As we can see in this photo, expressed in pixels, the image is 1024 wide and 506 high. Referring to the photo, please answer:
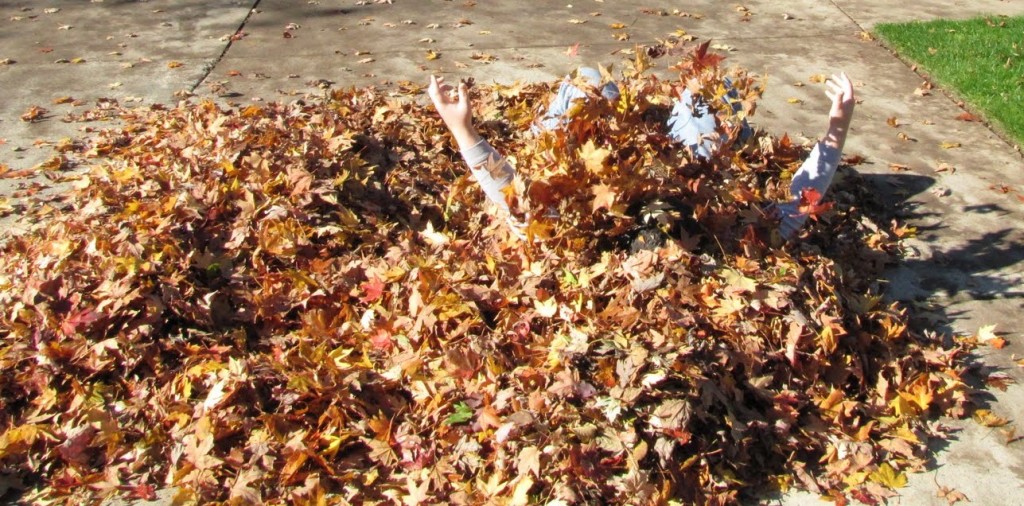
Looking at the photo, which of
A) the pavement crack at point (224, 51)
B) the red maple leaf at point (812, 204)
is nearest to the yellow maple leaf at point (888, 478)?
the red maple leaf at point (812, 204)

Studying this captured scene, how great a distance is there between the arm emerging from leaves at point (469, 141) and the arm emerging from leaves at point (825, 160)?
115 cm

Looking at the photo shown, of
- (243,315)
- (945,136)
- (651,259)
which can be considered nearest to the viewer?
(651,259)

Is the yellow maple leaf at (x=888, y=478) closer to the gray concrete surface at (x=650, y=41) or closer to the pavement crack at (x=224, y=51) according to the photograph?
the gray concrete surface at (x=650, y=41)

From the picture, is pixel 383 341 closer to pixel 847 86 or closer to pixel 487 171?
pixel 487 171

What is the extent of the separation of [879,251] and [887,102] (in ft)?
7.67

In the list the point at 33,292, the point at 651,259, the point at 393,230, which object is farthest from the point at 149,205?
the point at 651,259

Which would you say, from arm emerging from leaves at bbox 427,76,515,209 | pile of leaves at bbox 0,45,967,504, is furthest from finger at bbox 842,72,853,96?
arm emerging from leaves at bbox 427,76,515,209

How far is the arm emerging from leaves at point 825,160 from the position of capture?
3541 mm

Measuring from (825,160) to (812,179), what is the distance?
0.09 meters

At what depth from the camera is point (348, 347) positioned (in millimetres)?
3287

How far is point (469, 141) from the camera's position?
3537 mm

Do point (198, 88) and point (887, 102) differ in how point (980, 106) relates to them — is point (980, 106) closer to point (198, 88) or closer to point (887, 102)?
point (887, 102)

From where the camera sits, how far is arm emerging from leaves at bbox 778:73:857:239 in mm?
3541

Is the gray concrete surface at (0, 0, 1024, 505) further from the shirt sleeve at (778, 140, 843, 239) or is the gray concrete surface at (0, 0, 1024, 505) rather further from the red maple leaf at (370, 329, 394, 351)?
the red maple leaf at (370, 329, 394, 351)
